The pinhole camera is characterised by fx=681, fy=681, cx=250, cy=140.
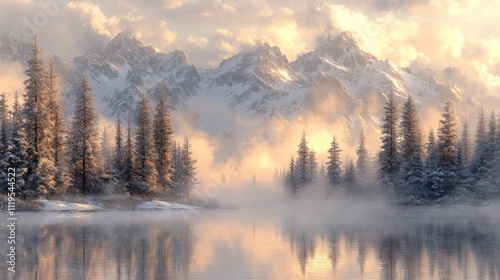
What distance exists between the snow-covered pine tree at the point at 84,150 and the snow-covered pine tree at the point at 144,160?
654 cm

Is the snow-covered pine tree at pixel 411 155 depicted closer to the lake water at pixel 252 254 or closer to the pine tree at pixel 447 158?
the pine tree at pixel 447 158

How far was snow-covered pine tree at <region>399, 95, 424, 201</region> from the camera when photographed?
76062mm

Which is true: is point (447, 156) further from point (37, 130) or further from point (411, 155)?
point (37, 130)

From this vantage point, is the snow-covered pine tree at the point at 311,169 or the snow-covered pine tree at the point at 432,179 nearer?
the snow-covered pine tree at the point at 432,179

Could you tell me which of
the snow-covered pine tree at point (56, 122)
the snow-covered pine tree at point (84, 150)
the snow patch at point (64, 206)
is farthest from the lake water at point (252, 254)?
the snow-covered pine tree at point (84, 150)

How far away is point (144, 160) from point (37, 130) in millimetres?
16084

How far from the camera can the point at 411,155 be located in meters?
82.9

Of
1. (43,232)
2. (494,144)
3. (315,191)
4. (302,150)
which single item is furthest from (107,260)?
(302,150)

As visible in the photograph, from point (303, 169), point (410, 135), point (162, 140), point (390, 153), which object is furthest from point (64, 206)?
point (303, 169)

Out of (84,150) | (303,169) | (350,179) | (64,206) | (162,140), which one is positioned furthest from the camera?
(303,169)

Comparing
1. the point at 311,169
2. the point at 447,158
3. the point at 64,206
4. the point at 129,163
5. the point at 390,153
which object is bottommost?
the point at 64,206

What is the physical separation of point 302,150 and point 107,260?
10293 cm

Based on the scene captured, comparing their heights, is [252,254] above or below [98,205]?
below

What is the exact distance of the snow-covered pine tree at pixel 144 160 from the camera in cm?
7056
